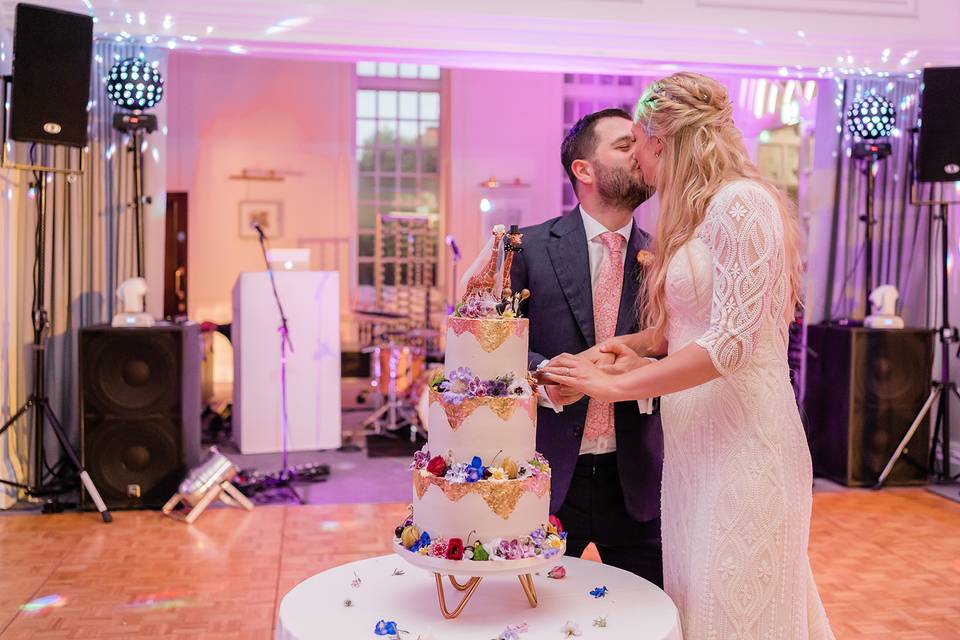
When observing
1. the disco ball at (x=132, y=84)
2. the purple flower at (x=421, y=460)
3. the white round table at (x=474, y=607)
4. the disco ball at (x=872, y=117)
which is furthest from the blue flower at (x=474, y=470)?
the disco ball at (x=872, y=117)

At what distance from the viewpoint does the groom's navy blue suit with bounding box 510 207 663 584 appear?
8.16 feet

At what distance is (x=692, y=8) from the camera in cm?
616

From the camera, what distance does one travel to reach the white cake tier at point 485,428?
1909 mm

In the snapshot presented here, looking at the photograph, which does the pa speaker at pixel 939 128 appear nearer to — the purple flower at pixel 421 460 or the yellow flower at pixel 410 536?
the purple flower at pixel 421 460

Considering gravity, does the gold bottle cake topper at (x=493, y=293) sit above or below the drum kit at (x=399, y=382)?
above

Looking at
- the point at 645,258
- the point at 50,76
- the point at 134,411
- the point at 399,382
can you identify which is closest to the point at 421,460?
the point at 645,258

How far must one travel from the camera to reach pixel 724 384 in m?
2.03

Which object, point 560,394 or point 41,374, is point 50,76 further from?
point 560,394

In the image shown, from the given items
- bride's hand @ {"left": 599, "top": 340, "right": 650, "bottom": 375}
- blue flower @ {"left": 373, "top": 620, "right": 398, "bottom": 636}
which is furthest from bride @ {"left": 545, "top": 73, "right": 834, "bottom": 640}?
blue flower @ {"left": 373, "top": 620, "right": 398, "bottom": 636}

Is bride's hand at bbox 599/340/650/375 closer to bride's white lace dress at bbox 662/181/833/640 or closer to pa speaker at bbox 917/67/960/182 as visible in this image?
bride's white lace dress at bbox 662/181/833/640

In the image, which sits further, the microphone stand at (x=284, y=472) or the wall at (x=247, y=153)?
the wall at (x=247, y=153)

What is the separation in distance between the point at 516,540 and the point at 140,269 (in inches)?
180

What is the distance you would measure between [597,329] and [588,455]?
0.34m

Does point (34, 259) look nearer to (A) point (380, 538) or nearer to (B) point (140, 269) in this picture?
(B) point (140, 269)
